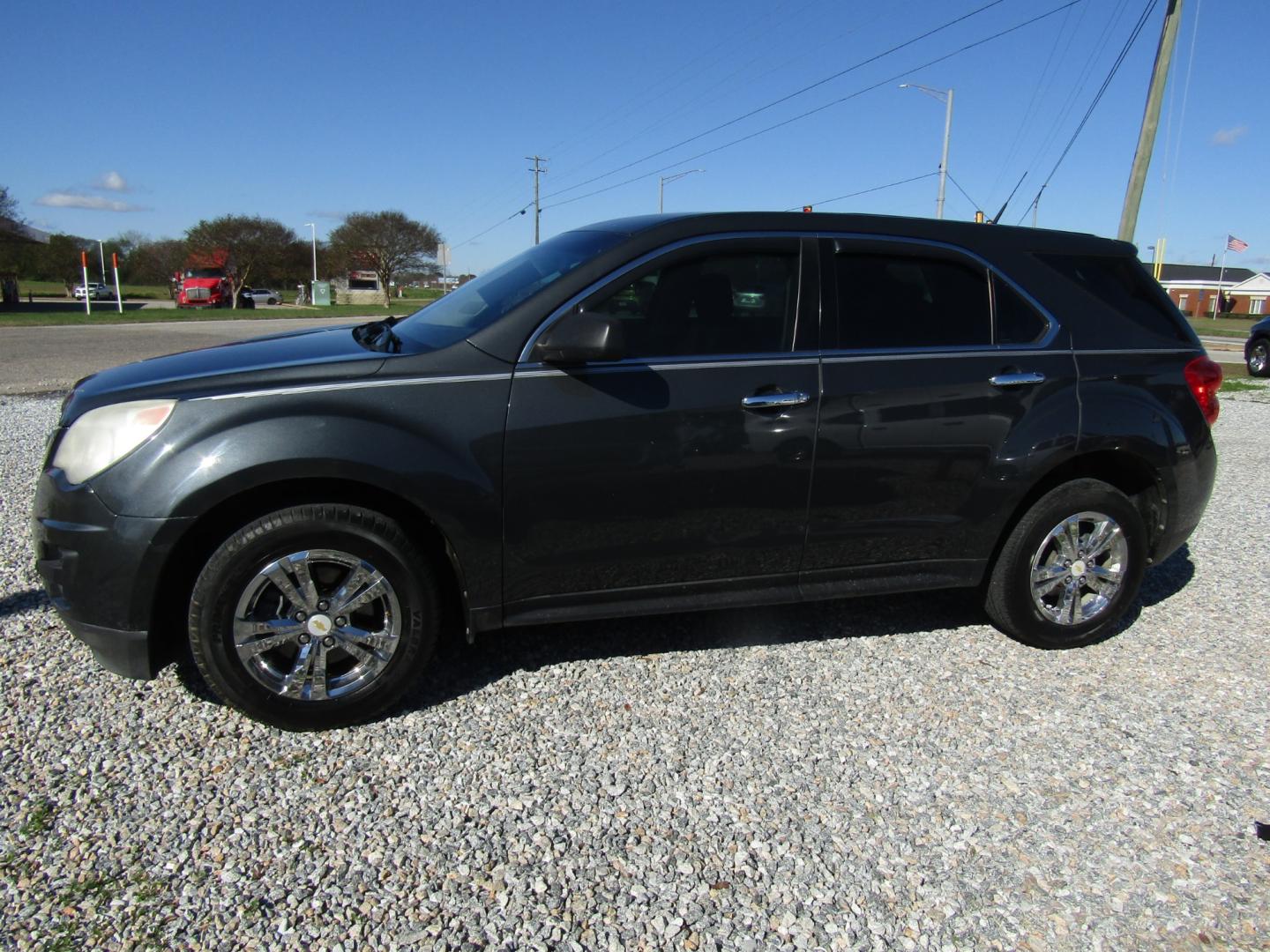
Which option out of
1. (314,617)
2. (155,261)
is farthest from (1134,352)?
(155,261)

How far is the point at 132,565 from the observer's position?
2840mm

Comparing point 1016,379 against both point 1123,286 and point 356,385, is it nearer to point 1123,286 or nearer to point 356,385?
point 1123,286

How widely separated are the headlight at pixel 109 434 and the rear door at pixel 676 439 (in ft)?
3.81

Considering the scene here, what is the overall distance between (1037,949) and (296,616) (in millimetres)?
2437

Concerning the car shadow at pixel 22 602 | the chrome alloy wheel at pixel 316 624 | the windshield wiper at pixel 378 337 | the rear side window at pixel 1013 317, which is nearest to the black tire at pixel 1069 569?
the rear side window at pixel 1013 317

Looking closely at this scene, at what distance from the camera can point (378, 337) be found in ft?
11.6

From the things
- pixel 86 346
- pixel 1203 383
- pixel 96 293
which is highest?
pixel 96 293

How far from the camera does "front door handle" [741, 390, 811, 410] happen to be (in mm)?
3293

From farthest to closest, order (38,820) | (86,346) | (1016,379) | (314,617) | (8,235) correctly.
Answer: (8,235) → (86,346) → (1016,379) → (314,617) → (38,820)

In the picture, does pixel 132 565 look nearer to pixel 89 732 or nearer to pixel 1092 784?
pixel 89 732

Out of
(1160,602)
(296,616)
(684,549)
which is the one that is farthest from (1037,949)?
(1160,602)

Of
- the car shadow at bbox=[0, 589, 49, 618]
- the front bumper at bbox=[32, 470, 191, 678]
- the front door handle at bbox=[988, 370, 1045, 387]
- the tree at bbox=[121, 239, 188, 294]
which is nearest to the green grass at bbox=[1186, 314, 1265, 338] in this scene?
the front door handle at bbox=[988, 370, 1045, 387]

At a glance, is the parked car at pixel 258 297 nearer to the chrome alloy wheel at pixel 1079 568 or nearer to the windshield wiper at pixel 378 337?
the windshield wiper at pixel 378 337

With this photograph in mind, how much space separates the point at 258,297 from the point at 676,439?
1985 inches
